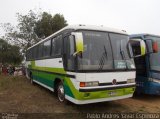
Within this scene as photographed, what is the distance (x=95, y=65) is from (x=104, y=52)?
0.60m

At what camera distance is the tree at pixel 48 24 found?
29798 millimetres

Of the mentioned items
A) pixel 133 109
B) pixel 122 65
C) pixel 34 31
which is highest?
pixel 34 31

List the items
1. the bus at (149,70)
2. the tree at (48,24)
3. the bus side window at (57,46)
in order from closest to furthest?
the bus side window at (57,46) → the bus at (149,70) → the tree at (48,24)

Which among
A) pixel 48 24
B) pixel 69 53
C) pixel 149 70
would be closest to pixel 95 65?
pixel 69 53

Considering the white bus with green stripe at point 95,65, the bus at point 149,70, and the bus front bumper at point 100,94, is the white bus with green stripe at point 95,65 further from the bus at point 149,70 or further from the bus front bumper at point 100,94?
the bus at point 149,70

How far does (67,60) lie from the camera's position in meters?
7.55

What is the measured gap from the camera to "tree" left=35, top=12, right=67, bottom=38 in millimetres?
29798

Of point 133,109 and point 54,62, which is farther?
point 54,62

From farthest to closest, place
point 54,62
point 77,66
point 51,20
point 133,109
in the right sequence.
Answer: point 51,20 → point 54,62 → point 133,109 → point 77,66

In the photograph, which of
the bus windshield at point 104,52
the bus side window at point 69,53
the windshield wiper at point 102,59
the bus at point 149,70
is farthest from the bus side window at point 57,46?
the bus at point 149,70

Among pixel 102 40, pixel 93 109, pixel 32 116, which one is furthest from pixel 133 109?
pixel 32 116

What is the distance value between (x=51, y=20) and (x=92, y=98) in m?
24.8

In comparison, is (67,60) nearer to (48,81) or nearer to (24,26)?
(48,81)

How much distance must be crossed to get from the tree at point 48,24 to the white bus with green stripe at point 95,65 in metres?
22.0
